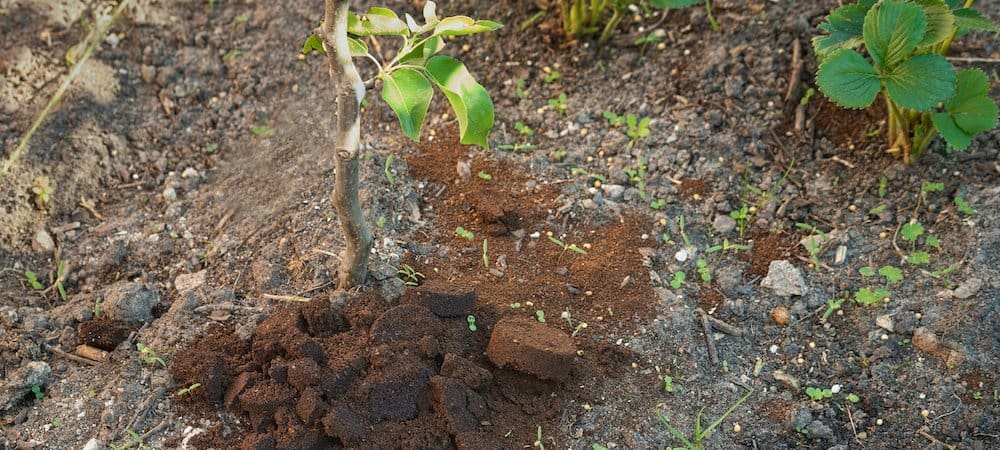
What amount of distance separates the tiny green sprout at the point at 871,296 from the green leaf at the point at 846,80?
468mm

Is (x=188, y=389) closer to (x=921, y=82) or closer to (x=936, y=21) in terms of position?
Result: (x=921, y=82)

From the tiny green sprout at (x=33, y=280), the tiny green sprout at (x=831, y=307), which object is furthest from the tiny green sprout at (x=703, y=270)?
the tiny green sprout at (x=33, y=280)

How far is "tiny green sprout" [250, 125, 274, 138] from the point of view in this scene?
8.90ft

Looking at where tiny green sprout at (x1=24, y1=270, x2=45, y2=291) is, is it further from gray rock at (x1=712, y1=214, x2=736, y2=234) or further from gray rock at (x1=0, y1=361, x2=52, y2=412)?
gray rock at (x1=712, y1=214, x2=736, y2=234)

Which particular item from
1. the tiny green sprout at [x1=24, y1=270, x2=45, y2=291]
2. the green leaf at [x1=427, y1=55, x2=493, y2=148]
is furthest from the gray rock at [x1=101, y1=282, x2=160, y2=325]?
the green leaf at [x1=427, y1=55, x2=493, y2=148]

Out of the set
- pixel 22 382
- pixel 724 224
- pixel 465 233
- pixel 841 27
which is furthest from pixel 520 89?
pixel 22 382

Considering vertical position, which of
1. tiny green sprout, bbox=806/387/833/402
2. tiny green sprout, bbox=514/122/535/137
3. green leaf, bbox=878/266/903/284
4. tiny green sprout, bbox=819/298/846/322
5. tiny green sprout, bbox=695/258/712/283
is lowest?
tiny green sprout, bbox=806/387/833/402

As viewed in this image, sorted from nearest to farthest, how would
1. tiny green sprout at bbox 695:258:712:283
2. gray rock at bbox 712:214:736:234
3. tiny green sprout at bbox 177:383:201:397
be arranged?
1. tiny green sprout at bbox 177:383:201:397
2. tiny green sprout at bbox 695:258:712:283
3. gray rock at bbox 712:214:736:234

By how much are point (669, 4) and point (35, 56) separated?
1954 millimetres

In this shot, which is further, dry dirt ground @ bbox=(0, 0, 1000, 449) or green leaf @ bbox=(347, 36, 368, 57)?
dry dirt ground @ bbox=(0, 0, 1000, 449)

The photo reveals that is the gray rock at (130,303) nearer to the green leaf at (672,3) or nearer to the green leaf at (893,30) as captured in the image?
the green leaf at (672,3)

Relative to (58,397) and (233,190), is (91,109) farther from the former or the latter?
(58,397)

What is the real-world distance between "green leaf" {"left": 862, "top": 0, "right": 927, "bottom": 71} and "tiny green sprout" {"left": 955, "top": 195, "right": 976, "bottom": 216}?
0.45 metres

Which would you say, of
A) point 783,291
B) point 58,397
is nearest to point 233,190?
point 58,397
